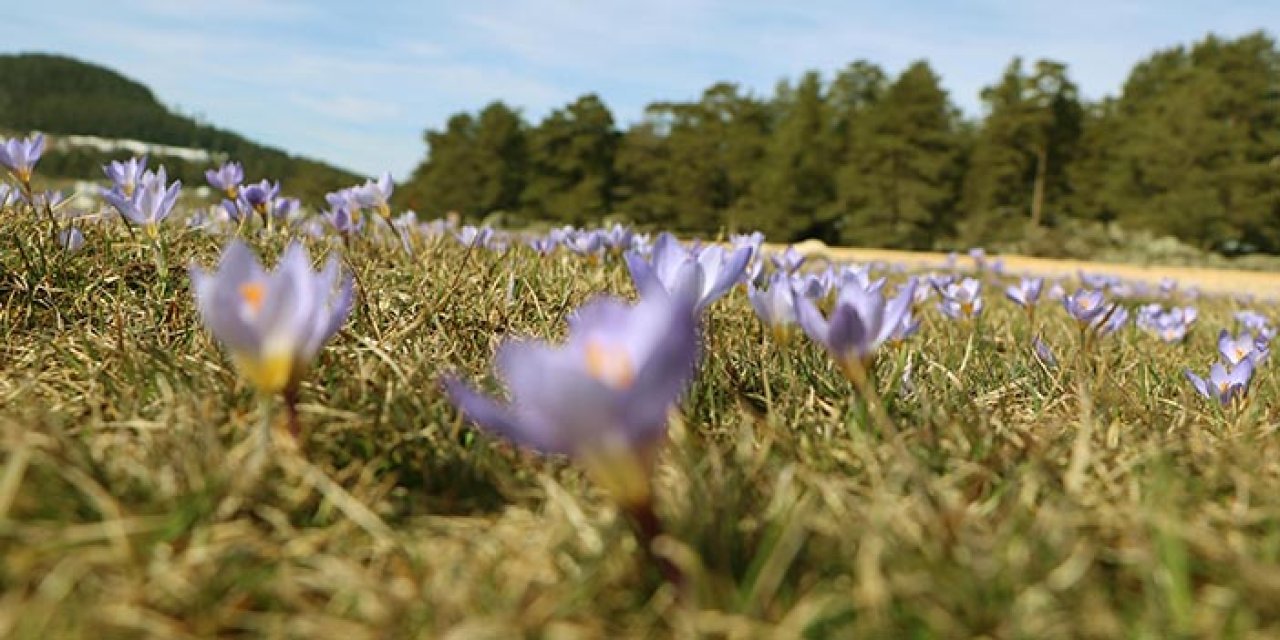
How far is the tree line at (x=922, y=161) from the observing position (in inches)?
1442

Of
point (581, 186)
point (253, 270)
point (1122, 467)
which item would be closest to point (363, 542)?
point (253, 270)

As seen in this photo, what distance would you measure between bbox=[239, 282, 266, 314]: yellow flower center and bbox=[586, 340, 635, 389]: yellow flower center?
461mm

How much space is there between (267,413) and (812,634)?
743 millimetres

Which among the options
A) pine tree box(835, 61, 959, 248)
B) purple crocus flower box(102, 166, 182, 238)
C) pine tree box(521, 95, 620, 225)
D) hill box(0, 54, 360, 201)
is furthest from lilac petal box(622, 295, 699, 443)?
hill box(0, 54, 360, 201)

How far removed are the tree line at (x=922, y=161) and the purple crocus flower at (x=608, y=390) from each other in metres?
35.2

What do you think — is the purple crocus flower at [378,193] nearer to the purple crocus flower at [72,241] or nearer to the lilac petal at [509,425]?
the purple crocus flower at [72,241]

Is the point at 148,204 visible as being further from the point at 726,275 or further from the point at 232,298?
the point at 726,275

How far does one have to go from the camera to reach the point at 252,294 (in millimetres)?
1125

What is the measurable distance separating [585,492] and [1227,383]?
5.90ft

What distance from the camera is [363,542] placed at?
3.75 ft

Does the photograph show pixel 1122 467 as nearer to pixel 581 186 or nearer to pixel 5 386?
pixel 5 386

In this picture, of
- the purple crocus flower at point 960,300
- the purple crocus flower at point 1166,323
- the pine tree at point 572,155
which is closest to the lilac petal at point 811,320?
the purple crocus flower at point 960,300

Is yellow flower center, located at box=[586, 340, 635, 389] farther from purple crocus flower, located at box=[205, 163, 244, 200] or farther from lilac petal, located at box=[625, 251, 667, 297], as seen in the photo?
purple crocus flower, located at box=[205, 163, 244, 200]

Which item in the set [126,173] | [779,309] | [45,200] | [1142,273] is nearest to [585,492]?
[779,309]
